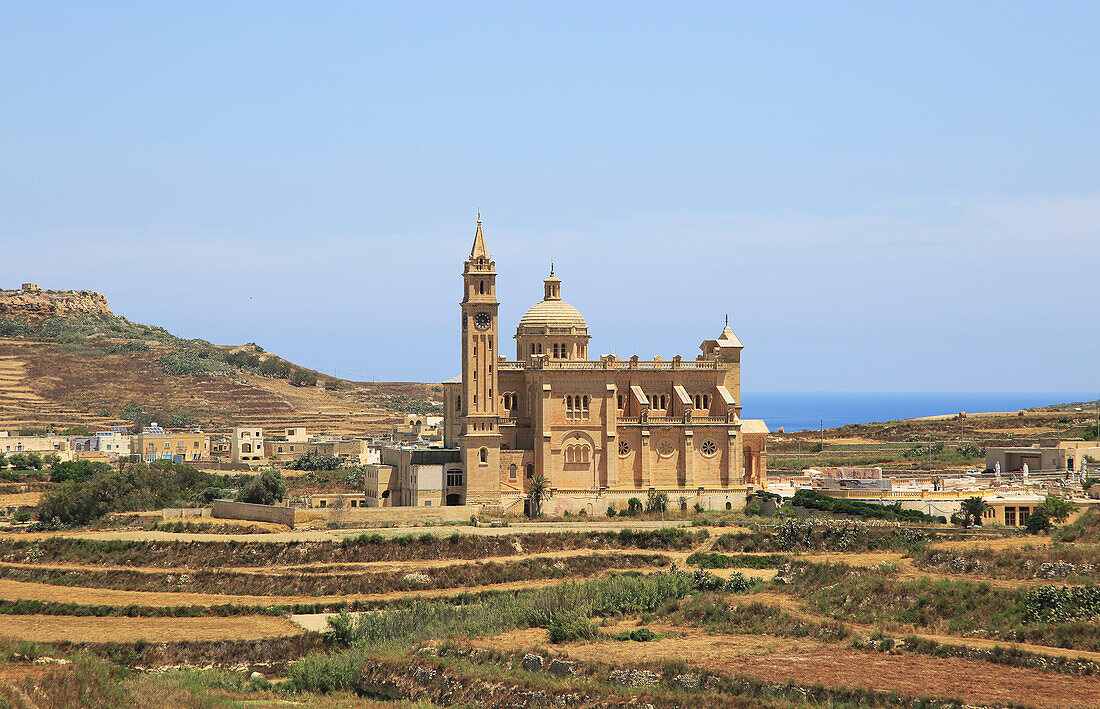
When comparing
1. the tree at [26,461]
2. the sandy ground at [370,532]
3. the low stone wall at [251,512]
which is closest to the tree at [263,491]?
the low stone wall at [251,512]

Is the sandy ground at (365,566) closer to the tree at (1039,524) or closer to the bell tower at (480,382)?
the bell tower at (480,382)

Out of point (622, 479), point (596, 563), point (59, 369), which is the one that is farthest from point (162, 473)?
point (59, 369)

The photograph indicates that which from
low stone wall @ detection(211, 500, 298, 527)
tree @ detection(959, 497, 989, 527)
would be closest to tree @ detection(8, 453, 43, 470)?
low stone wall @ detection(211, 500, 298, 527)

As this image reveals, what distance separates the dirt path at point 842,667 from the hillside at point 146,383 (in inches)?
3836

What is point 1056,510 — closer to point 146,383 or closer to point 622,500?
point 622,500

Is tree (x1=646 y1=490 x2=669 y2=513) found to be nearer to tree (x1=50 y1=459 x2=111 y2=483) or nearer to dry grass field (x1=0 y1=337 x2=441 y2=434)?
tree (x1=50 y1=459 x2=111 y2=483)

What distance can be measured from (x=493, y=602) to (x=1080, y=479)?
36.2m

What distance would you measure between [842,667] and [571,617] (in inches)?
374

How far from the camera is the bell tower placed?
69.0m

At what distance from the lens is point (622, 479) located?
237ft

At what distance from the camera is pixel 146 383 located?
150 metres

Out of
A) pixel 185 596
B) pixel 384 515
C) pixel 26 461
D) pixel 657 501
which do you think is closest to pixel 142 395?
pixel 26 461

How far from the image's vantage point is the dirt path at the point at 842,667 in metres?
Answer: 33.0

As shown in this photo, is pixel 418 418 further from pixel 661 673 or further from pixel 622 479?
pixel 661 673
